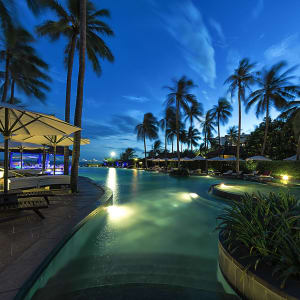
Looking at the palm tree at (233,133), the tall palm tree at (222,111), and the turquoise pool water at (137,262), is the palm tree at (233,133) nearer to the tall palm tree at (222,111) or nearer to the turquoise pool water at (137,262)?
the tall palm tree at (222,111)

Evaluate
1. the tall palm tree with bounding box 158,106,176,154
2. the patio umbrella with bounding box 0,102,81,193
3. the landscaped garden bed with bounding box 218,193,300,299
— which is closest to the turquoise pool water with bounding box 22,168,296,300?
the landscaped garden bed with bounding box 218,193,300,299

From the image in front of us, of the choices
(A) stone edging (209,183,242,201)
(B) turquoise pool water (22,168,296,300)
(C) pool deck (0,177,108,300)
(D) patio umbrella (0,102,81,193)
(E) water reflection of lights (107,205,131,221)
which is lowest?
(B) turquoise pool water (22,168,296,300)

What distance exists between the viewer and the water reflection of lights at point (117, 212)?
16.8ft

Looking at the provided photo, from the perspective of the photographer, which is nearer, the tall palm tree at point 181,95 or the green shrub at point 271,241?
the green shrub at point 271,241

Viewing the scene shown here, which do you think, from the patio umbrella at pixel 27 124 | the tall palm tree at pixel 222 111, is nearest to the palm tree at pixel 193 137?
the tall palm tree at pixel 222 111

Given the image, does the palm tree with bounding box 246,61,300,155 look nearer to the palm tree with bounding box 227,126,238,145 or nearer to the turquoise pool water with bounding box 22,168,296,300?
→ the turquoise pool water with bounding box 22,168,296,300

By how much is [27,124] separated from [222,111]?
30697mm

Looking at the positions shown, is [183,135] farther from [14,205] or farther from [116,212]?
[14,205]

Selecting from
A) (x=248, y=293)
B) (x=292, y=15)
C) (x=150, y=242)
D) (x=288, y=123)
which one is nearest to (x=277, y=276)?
(x=248, y=293)

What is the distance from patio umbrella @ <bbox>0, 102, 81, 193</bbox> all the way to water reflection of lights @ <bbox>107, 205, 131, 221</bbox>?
118 inches

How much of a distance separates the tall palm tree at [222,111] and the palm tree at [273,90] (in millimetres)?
8120

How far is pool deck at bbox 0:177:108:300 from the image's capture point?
1.89 metres

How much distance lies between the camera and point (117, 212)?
5570mm

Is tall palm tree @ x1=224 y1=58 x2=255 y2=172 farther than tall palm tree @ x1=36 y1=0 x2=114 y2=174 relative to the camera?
Yes
